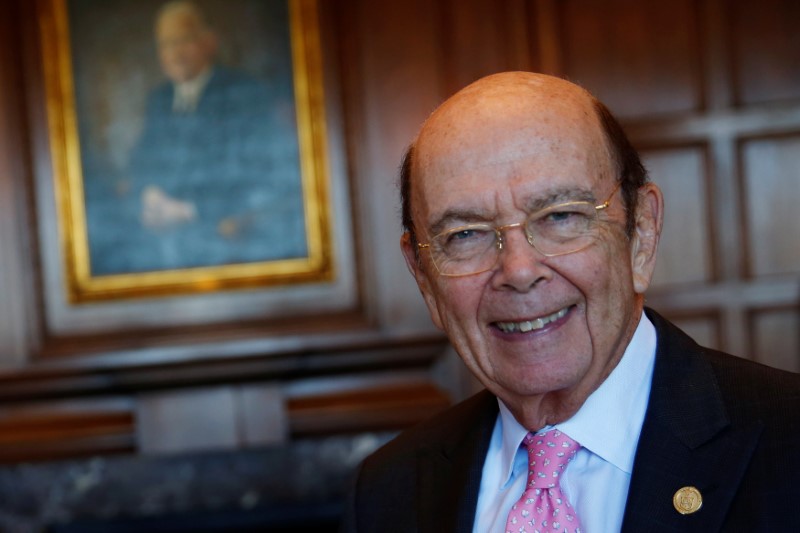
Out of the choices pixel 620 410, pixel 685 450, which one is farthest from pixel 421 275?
pixel 685 450

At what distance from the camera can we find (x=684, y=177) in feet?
14.4

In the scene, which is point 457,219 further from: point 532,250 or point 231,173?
point 231,173

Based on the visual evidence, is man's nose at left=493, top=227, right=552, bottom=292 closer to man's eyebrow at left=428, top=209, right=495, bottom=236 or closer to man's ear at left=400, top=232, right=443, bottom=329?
man's eyebrow at left=428, top=209, right=495, bottom=236

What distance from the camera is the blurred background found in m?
4.36

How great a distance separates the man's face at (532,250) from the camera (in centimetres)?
166

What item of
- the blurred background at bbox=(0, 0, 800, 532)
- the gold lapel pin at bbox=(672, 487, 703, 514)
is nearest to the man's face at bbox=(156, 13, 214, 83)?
the blurred background at bbox=(0, 0, 800, 532)

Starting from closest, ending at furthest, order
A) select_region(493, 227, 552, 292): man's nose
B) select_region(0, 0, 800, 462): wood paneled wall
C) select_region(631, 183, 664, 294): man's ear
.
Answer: select_region(493, 227, 552, 292): man's nose < select_region(631, 183, 664, 294): man's ear < select_region(0, 0, 800, 462): wood paneled wall

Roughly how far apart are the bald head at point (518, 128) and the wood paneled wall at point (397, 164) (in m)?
2.60

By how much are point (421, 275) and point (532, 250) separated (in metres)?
0.30

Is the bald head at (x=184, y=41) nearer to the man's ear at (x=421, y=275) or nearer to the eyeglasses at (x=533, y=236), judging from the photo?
the man's ear at (x=421, y=275)

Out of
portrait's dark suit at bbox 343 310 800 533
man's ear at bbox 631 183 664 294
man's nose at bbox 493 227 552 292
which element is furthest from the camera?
man's ear at bbox 631 183 664 294

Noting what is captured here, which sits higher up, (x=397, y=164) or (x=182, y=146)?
(x=182, y=146)

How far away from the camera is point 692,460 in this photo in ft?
5.28

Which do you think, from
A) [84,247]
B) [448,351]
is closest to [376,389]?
[448,351]
